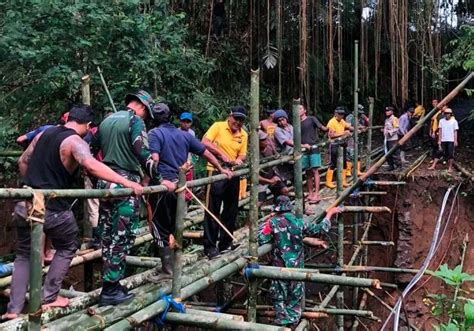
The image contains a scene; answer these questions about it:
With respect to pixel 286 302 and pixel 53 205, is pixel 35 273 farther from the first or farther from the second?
pixel 286 302

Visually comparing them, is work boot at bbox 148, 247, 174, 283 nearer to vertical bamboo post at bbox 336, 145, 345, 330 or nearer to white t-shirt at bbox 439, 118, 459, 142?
vertical bamboo post at bbox 336, 145, 345, 330

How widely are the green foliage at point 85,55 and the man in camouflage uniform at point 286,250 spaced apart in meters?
3.34

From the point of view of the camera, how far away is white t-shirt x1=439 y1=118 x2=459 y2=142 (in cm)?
1023

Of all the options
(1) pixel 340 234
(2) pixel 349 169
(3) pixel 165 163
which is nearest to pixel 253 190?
(3) pixel 165 163

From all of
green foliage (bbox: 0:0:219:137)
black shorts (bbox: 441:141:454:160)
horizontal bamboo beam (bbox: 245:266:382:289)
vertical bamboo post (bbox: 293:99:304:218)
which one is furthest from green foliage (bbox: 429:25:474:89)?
horizontal bamboo beam (bbox: 245:266:382:289)

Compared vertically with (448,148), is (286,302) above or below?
below

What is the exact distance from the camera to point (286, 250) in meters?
4.47

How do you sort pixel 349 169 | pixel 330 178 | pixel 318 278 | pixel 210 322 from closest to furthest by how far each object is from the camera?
pixel 210 322 → pixel 318 278 → pixel 330 178 → pixel 349 169

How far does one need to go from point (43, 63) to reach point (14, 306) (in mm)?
4236

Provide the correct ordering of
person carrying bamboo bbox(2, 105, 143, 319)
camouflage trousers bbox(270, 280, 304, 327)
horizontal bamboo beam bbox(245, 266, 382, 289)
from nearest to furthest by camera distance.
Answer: person carrying bamboo bbox(2, 105, 143, 319) < horizontal bamboo beam bbox(245, 266, 382, 289) < camouflage trousers bbox(270, 280, 304, 327)

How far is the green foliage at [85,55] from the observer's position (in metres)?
6.22

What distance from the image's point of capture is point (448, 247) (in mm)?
10234

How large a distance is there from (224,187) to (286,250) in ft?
2.50

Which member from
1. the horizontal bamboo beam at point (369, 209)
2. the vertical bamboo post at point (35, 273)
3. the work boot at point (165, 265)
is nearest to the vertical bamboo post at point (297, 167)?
the horizontal bamboo beam at point (369, 209)
